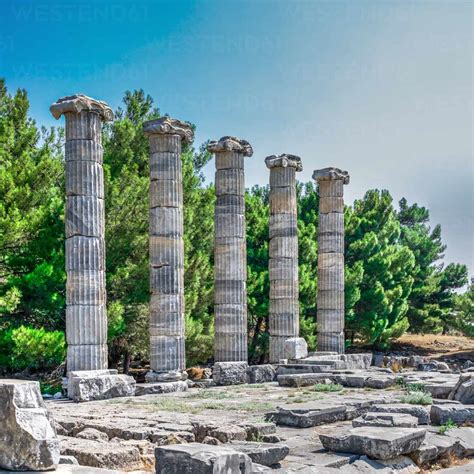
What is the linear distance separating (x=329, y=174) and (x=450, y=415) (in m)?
15.7

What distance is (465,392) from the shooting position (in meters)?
15.6

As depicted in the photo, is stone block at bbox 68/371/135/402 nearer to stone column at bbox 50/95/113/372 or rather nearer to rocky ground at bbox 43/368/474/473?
stone column at bbox 50/95/113/372

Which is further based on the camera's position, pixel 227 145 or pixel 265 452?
pixel 227 145

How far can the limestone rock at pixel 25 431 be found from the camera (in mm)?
7109

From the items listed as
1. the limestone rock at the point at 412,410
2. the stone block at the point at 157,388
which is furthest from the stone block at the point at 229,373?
the limestone rock at the point at 412,410

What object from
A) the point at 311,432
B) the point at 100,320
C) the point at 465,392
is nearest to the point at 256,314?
the point at 100,320

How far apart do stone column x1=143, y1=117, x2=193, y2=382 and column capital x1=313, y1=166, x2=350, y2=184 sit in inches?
289

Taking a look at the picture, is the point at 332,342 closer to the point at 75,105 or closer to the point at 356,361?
the point at 356,361

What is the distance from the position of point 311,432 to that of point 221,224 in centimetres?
1238

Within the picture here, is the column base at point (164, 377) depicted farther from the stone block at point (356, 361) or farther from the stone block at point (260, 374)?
the stone block at point (356, 361)

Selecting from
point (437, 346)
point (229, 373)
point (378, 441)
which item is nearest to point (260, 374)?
point (229, 373)

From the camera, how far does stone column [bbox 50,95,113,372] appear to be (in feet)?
63.2

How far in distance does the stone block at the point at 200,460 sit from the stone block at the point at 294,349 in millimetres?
16608

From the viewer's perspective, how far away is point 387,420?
37.8 ft
